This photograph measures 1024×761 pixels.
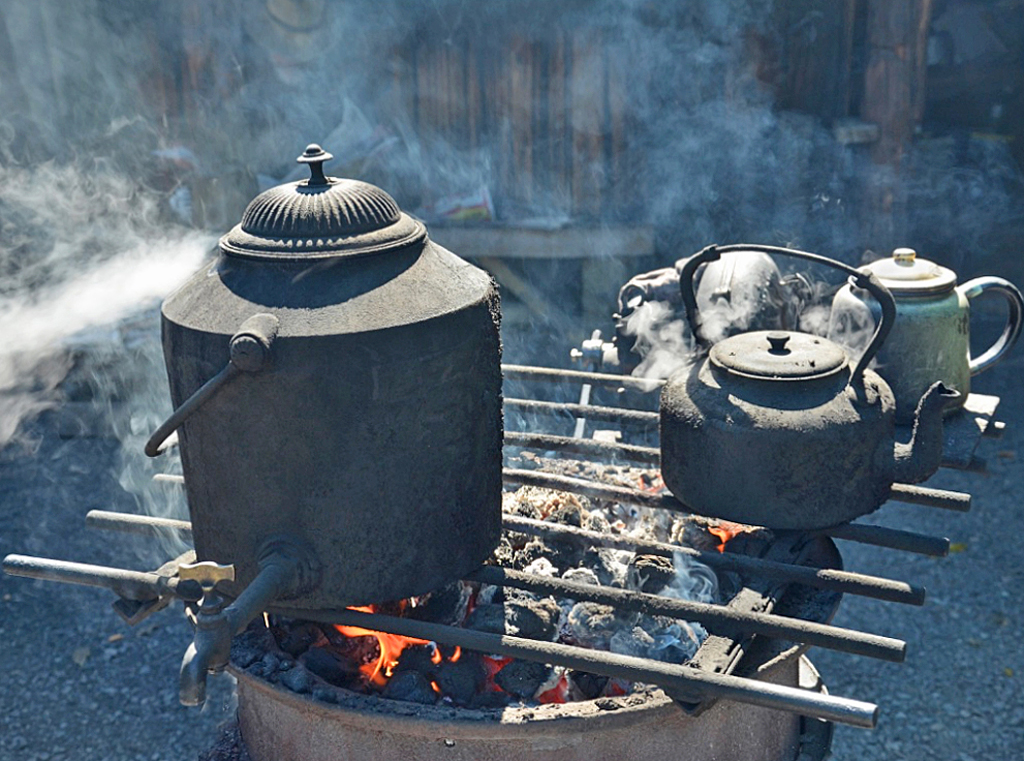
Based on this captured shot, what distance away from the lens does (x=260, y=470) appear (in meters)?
2.71

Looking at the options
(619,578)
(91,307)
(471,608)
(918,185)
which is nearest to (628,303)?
(619,578)

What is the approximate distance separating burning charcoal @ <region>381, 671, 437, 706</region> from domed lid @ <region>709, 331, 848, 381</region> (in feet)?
4.33

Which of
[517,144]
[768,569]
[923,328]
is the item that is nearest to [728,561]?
[768,569]

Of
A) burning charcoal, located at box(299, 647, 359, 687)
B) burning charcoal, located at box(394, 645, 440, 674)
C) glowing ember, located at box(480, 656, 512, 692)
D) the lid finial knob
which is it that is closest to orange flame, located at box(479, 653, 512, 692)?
glowing ember, located at box(480, 656, 512, 692)

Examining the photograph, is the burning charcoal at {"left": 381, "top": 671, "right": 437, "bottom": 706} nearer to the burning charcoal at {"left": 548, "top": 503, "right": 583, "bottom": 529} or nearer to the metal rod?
the metal rod

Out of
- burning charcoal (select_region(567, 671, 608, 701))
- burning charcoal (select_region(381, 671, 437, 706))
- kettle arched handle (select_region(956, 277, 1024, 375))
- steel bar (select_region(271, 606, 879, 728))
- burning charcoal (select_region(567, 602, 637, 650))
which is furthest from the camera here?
kettle arched handle (select_region(956, 277, 1024, 375))

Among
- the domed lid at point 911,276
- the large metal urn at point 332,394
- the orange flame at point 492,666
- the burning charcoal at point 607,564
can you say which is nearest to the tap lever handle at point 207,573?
the large metal urn at point 332,394

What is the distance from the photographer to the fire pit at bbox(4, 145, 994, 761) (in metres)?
2.61

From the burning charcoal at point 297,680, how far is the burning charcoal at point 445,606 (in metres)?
0.42

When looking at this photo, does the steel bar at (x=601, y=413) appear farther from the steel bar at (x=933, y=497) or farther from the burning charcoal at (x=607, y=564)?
the steel bar at (x=933, y=497)

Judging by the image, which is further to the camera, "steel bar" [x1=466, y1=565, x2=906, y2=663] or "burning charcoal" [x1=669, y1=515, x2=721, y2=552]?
"burning charcoal" [x1=669, y1=515, x2=721, y2=552]

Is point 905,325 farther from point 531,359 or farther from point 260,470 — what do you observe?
point 531,359

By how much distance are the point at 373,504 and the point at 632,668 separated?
0.80 metres

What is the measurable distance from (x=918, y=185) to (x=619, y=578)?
16.5 ft
